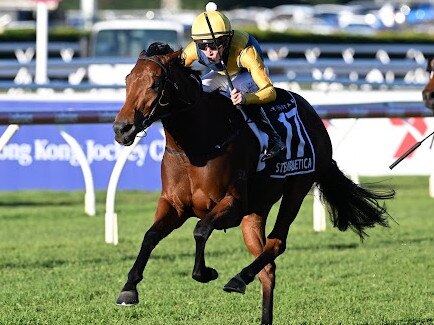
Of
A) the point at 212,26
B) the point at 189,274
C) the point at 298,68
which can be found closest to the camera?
the point at 212,26

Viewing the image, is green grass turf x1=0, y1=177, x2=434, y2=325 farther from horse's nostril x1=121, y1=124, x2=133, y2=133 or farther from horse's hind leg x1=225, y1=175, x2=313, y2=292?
horse's nostril x1=121, y1=124, x2=133, y2=133

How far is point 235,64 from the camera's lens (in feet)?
21.5

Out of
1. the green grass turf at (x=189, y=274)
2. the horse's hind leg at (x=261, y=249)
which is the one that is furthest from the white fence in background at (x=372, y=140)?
the horse's hind leg at (x=261, y=249)

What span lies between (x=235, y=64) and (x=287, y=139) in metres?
0.56

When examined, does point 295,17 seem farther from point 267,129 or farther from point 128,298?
point 128,298

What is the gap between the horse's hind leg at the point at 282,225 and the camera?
6.27 meters

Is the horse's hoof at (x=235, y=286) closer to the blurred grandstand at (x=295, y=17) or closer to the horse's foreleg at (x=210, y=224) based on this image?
the horse's foreleg at (x=210, y=224)

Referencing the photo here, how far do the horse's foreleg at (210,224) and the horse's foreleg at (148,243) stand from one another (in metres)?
0.20

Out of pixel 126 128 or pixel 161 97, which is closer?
pixel 126 128

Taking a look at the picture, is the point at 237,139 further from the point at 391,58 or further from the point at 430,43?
the point at 430,43

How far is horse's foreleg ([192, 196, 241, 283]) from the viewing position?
5848 mm

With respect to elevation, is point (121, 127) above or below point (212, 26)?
below

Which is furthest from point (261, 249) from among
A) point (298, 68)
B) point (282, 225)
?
point (298, 68)

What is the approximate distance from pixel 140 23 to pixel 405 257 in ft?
41.6
